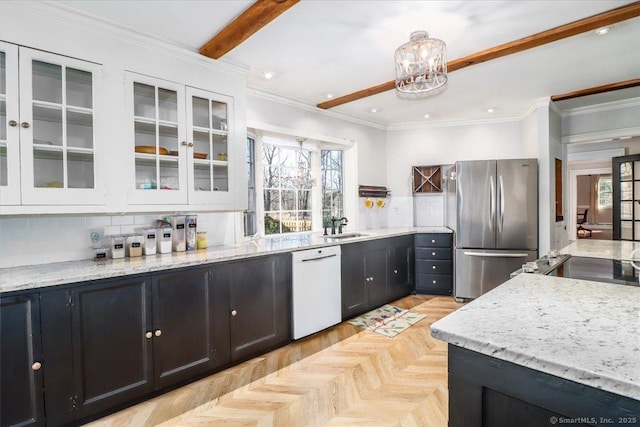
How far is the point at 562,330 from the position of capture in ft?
2.96

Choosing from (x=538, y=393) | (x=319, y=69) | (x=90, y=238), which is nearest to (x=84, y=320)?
(x=90, y=238)

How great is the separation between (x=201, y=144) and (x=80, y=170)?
2.86ft

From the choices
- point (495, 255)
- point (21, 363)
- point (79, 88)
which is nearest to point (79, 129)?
point (79, 88)

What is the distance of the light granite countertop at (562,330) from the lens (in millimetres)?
704

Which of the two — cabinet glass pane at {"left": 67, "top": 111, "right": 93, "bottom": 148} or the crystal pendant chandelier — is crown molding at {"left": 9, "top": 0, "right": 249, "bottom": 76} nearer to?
cabinet glass pane at {"left": 67, "top": 111, "right": 93, "bottom": 148}

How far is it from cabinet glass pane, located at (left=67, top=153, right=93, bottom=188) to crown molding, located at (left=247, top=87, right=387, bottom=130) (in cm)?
175

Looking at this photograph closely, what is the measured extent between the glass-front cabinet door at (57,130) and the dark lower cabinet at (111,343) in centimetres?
64

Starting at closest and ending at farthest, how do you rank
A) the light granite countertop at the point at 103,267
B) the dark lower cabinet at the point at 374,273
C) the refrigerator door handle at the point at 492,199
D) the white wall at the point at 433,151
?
the light granite countertop at the point at 103,267 → the dark lower cabinet at the point at 374,273 → the refrigerator door handle at the point at 492,199 → the white wall at the point at 433,151

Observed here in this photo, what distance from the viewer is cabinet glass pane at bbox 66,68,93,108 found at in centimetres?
208

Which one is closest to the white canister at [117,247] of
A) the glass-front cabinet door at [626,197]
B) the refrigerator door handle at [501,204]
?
the refrigerator door handle at [501,204]

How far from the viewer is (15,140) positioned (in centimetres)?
186

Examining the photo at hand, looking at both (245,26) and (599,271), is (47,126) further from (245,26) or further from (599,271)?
(599,271)

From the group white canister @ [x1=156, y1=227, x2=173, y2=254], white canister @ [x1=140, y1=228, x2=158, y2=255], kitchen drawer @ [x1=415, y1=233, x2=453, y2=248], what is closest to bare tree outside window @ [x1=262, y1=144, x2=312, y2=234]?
white canister @ [x1=156, y1=227, x2=173, y2=254]

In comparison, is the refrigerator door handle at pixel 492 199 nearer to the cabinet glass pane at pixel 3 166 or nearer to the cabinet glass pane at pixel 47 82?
the cabinet glass pane at pixel 47 82
